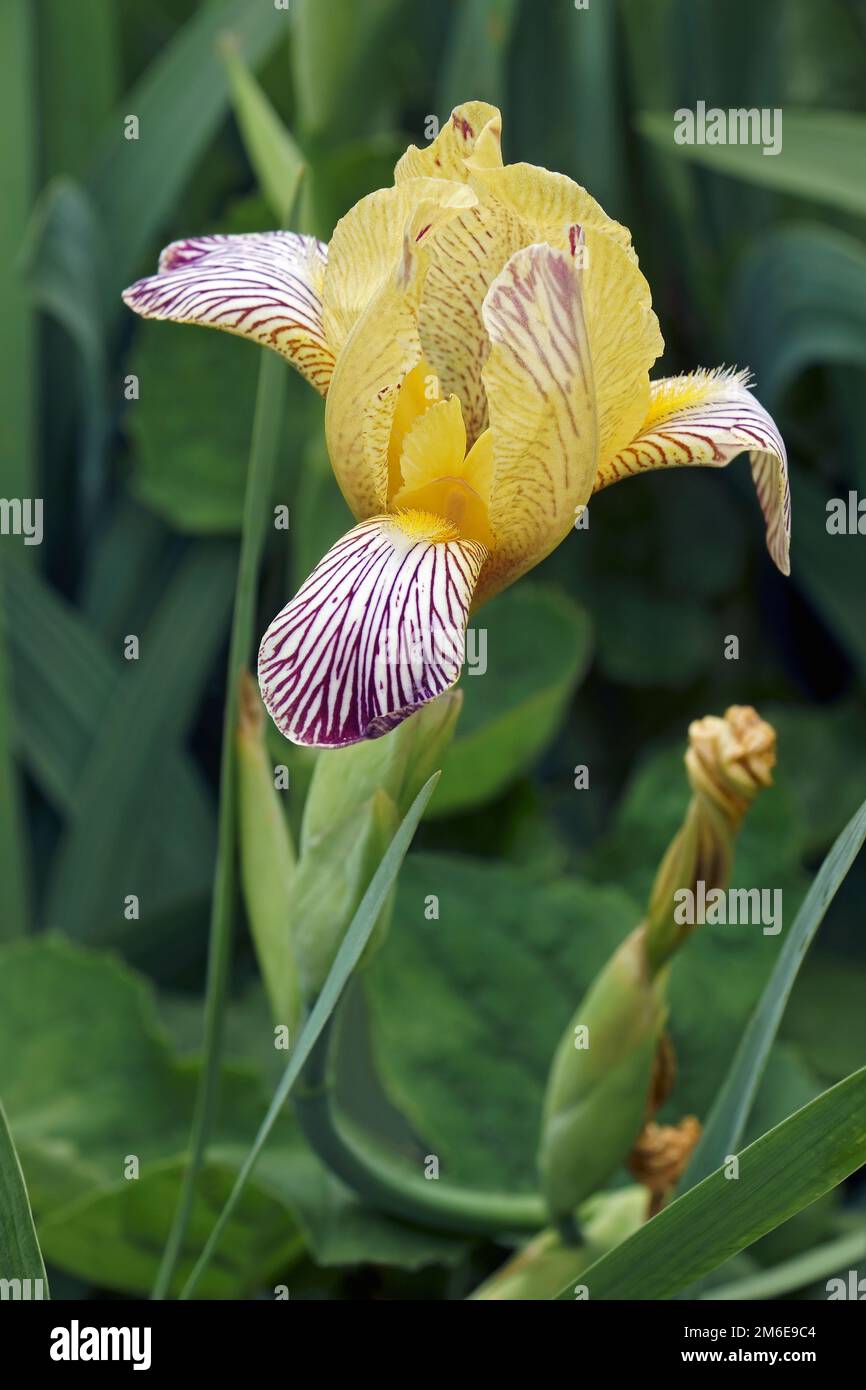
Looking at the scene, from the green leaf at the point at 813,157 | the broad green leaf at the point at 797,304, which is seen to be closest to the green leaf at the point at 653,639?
the broad green leaf at the point at 797,304

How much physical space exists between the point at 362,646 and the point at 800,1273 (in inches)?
14.4

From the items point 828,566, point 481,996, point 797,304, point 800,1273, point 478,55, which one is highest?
point 478,55

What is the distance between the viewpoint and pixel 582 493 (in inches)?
12.2

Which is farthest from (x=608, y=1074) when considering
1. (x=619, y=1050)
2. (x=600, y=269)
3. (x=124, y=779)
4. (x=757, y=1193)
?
(x=124, y=779)

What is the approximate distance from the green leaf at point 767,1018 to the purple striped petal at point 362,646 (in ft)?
0.30

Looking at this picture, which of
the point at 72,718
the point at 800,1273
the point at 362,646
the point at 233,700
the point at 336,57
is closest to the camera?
the point at 362,646

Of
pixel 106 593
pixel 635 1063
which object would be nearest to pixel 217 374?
pixel 106 593

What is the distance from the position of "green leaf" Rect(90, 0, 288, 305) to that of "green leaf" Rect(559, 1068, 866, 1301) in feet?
2.02

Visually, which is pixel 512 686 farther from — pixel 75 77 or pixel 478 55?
pixel 75 77

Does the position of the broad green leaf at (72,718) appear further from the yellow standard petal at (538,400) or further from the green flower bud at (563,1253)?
the yellow standard petal at (538,400)

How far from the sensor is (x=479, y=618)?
0.72 meters

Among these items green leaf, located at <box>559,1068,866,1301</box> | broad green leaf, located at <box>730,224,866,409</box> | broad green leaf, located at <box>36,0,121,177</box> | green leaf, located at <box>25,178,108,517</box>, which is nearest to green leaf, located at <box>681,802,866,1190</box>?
green leaf, located at <box>559,1068,866,1301</box>
